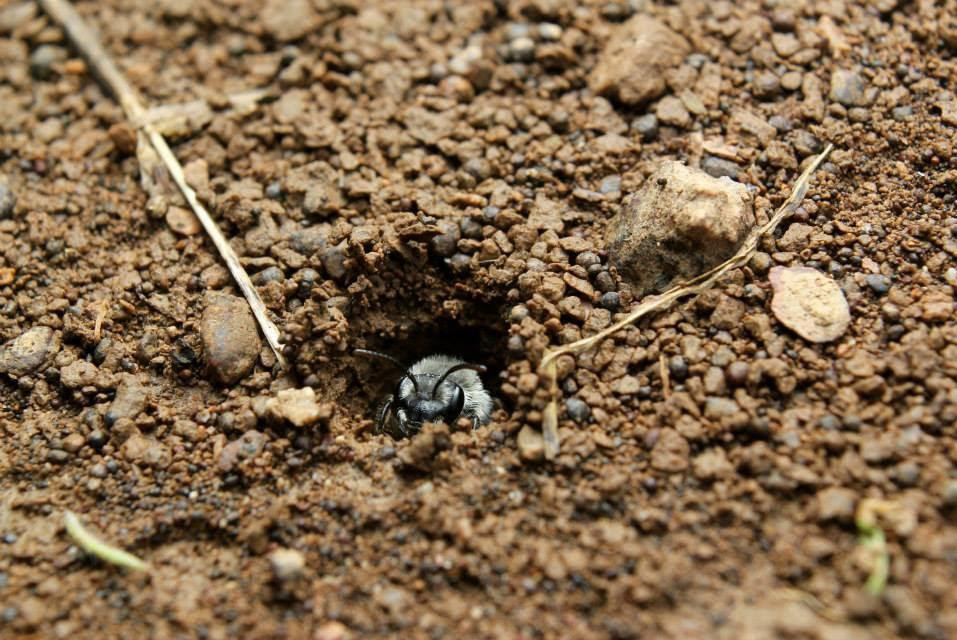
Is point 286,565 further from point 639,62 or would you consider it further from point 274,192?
point 639,62

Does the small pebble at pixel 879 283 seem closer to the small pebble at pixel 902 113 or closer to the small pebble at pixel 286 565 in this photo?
the small pebble at pixel 902 113

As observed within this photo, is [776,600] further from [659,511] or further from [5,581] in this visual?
[5,581]

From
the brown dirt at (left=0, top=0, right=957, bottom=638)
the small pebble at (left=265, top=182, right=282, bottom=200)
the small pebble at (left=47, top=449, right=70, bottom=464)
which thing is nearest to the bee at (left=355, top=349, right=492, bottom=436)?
the brown dirt at (left=0, top=0, right=957, bottom=638)

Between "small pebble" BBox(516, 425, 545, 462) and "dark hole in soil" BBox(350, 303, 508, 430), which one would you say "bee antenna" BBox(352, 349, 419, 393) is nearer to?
"dark hole in soil" BBox(350, 303, 508, 430)

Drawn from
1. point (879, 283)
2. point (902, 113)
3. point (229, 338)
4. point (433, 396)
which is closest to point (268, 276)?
point (229, 338)

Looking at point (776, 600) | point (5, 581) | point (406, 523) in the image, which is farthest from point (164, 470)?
point (776, 600)

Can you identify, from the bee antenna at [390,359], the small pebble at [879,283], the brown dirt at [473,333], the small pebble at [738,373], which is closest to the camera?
the brown dirt at [473,333]

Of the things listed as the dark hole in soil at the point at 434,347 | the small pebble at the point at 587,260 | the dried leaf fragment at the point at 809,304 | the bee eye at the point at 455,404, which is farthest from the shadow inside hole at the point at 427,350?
the dried leaf fragment at the point at 809,304
